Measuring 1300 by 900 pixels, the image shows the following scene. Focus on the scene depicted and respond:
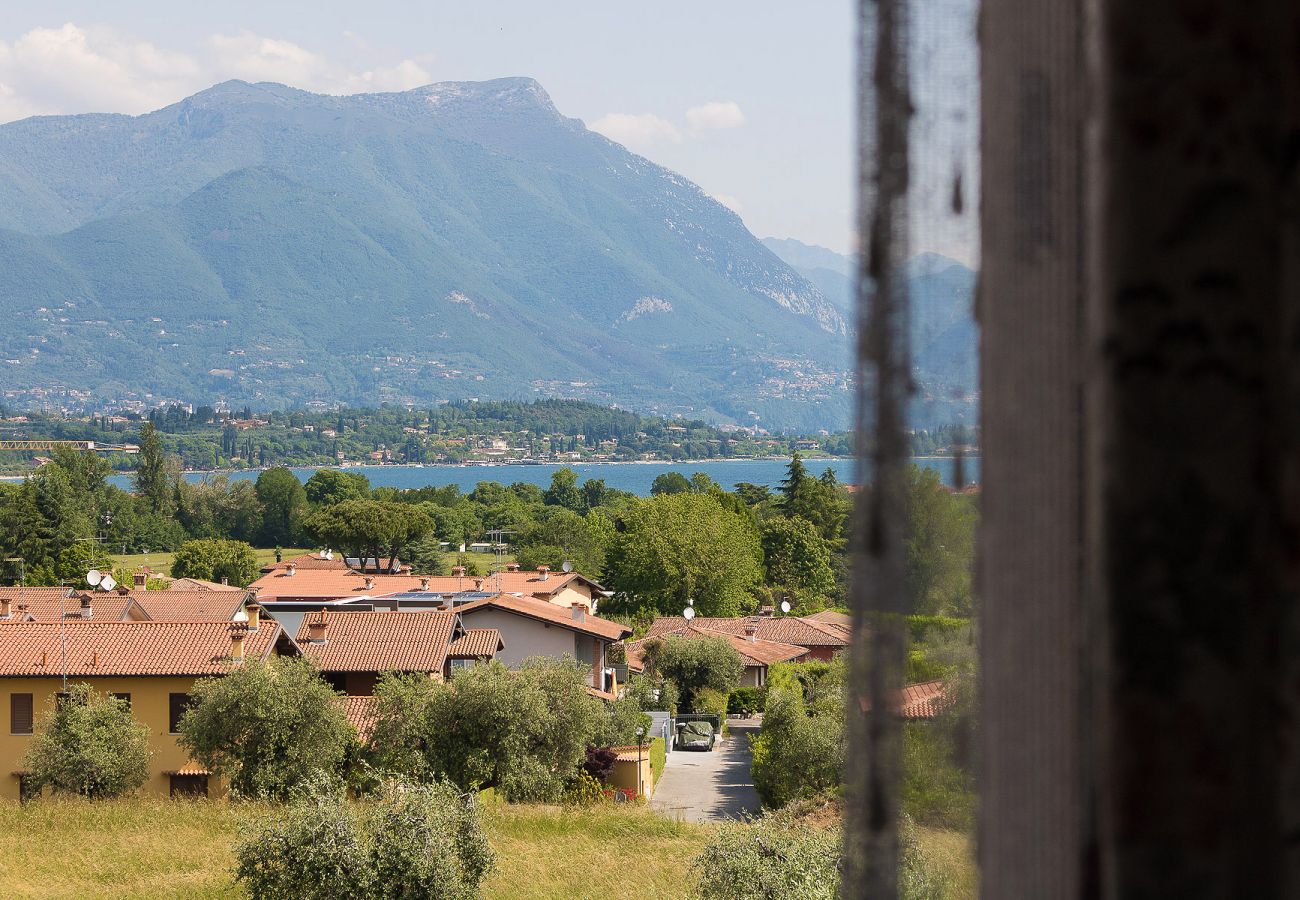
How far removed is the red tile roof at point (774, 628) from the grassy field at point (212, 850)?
17025 millimetres

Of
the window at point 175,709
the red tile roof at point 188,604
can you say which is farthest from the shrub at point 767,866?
the red tile roof at point 188,604

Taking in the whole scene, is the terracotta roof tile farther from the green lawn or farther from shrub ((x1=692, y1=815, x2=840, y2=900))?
the green lawn

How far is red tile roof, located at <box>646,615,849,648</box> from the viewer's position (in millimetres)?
35125

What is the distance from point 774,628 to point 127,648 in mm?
19667

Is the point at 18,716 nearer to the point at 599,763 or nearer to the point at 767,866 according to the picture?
the point at 599,763

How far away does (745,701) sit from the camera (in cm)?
3139

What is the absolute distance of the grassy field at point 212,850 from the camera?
13.5 metres

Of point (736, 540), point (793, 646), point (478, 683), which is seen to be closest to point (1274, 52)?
point (478, 683)

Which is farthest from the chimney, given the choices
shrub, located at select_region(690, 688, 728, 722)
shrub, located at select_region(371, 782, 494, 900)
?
shrub, located at select_region(371, 782, 494, 900)

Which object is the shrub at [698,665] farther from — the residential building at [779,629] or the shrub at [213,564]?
the shrub at [213,564]

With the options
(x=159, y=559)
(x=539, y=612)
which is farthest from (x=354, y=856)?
(x=159, y=559)

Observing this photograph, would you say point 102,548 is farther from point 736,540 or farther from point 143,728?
point 143,728

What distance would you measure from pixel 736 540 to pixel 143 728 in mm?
27121

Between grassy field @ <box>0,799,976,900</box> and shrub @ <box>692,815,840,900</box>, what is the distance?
186 centimetres
